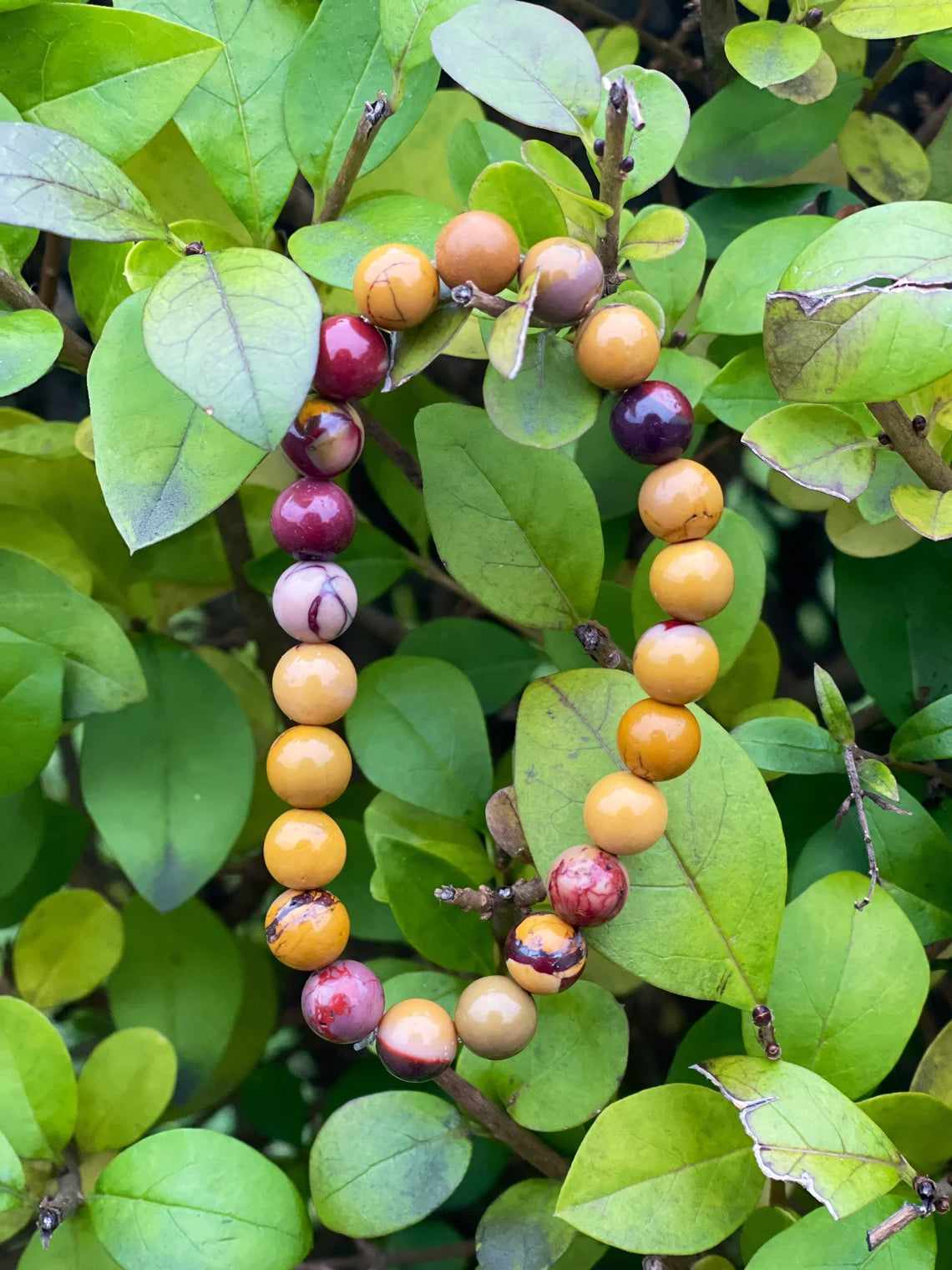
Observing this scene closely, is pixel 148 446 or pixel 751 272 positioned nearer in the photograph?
pixel 148 446

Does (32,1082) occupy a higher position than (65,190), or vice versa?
(65,190)

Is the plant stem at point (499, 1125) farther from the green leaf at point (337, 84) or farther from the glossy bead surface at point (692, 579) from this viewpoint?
the green leaf at point (337, 84)

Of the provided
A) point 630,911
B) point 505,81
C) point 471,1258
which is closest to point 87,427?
point 505,81

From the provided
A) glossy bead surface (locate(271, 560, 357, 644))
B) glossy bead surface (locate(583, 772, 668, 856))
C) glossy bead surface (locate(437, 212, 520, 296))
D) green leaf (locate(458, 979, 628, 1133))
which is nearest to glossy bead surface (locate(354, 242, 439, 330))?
glossy bead surface (locate(437, 212, 520, 296))

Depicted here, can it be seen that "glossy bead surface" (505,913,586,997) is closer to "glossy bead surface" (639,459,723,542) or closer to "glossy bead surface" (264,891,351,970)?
"glossy bead surface" (264,891,351,970)

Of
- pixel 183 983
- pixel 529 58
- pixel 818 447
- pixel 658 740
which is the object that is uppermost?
pixel 529 58

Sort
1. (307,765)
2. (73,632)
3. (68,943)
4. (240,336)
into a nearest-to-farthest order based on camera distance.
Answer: (240,336) → (307,765) → (73,632) → (68,943)

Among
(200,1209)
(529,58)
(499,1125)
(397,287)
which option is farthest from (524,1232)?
(529,58)

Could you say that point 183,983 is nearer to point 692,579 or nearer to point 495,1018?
point 495,1018
